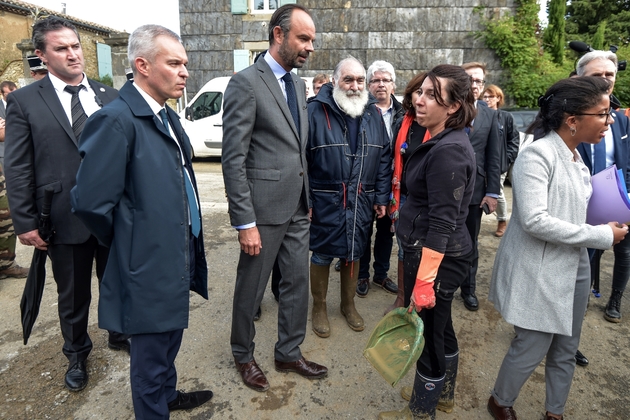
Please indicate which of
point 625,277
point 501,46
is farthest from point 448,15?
point 625,277

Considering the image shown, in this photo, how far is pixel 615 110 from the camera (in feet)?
9.87

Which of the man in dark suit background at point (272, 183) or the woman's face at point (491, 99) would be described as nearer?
the man in dark suit background at point (272, 183)

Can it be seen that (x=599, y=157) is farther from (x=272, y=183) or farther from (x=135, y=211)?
(x=135, y=211)

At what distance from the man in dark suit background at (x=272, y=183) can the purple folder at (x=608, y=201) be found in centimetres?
153

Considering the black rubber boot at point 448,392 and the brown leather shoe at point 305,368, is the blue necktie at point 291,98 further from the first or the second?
the black rubber boot at point 448,392

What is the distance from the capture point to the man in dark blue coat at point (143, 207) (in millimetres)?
1722

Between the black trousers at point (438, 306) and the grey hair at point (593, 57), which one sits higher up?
the grey hair at point (593, 57)

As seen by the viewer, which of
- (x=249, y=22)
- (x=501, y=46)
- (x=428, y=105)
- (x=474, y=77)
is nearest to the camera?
(x=428, y=105)

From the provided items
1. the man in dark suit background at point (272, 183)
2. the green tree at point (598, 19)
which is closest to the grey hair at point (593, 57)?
the man in dark suit background at point (272, 183)

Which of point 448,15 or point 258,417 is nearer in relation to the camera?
point 258,417

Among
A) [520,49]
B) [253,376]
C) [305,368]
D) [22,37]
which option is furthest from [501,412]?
[22,37]

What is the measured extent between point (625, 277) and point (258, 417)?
3091 millimetres

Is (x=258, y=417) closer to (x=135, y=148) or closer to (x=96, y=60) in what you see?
(x=135, y=148)

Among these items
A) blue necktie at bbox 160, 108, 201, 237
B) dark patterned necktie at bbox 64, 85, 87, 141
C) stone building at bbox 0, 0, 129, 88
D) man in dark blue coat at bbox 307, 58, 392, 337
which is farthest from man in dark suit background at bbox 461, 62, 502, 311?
stone building at bbox 0, 0, 129, 88
